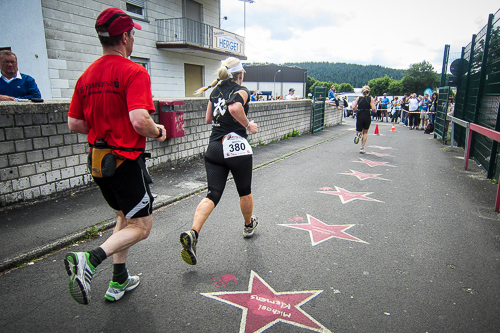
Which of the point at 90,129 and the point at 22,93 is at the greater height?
the point at 22,93

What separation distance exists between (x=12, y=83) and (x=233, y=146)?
4159mm

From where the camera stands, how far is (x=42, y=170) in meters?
4.93

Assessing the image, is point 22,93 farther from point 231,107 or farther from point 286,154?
point 286,154

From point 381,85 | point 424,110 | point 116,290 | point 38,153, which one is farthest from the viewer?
point 381,85

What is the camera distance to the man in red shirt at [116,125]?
222 cm

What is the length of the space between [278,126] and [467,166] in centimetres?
654

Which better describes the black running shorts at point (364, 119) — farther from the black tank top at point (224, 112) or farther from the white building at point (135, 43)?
the white building at point (135, 43)

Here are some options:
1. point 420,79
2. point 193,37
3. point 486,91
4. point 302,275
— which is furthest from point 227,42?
point 420,79

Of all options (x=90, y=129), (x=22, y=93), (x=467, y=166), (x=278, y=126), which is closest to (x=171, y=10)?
(x=278, y=126)

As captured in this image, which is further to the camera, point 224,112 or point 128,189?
point 224,112

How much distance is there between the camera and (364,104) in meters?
9.98

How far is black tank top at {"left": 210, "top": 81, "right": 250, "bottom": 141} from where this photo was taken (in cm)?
343

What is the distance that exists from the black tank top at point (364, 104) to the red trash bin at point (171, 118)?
575cm

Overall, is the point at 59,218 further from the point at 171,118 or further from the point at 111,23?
the point at 171,118
